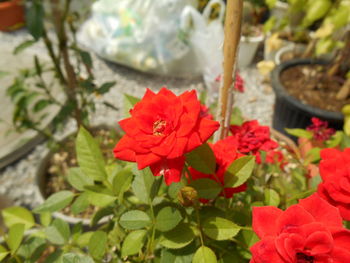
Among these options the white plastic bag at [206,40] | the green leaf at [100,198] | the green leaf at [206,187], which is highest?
the green leaf at [206,187]

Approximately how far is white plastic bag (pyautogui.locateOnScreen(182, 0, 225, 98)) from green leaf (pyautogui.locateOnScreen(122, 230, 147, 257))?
1.02 meters

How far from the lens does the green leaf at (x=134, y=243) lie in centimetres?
44

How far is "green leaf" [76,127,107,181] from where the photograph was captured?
0.52 meters

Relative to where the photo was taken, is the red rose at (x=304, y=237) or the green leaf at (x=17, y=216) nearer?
the red rose at (x=304, y=237)

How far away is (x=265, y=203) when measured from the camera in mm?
502

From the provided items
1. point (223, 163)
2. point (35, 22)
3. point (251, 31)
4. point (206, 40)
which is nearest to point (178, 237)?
point (223, 163)

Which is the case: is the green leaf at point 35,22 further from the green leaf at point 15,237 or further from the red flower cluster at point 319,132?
the red flower cluster at point 319,132

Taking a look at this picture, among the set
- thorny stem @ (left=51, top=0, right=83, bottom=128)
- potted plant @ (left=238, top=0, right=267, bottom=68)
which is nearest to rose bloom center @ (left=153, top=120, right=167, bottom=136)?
thorny stem @ (left=51, top=0, right=83, bottom=128)

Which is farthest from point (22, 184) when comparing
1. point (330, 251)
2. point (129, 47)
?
point (330, 251)

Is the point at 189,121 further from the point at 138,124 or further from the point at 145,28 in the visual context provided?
the point at 145,28

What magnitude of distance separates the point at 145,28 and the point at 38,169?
116cm

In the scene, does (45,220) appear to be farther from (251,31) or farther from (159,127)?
(251,31)

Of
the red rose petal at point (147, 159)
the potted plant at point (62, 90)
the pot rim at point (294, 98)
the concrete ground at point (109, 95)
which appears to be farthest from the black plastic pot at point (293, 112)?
the red rose petal at point (147, 159)

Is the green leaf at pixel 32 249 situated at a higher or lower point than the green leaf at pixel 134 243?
lower
